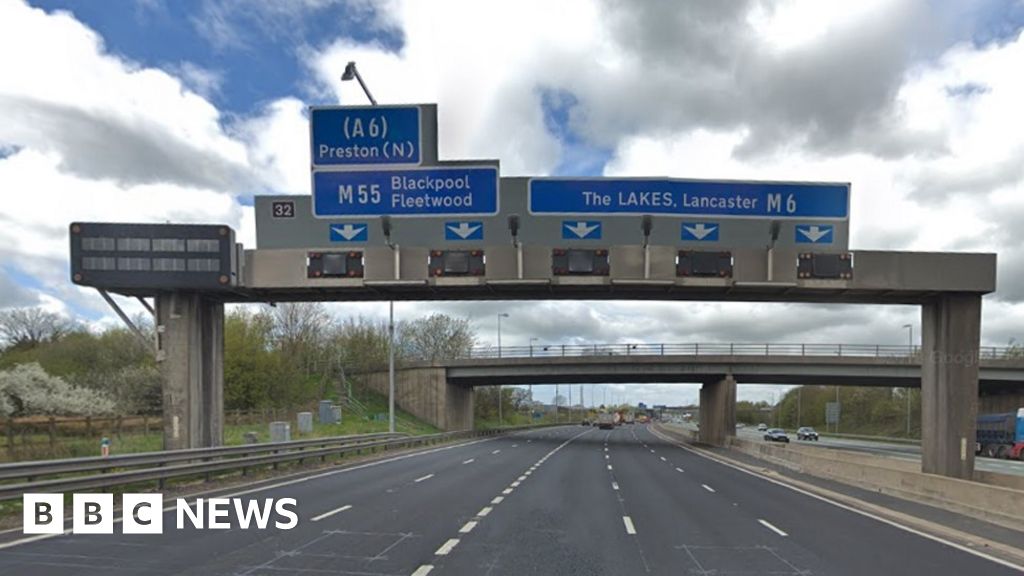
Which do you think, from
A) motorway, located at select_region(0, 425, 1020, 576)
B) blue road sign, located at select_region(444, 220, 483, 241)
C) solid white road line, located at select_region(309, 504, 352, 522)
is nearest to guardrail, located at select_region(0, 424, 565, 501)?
motorway, located at select_region(0, 425, 1020, 576)

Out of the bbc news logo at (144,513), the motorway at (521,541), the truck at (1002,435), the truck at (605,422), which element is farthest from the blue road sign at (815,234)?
the truck at (605,422)

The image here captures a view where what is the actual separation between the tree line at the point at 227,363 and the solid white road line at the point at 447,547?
14.0 metres

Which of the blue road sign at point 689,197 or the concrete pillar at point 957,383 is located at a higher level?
the blue road sign at point 689,197

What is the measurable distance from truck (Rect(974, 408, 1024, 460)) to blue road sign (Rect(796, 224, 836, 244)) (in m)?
37.1

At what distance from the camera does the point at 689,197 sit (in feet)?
61.7

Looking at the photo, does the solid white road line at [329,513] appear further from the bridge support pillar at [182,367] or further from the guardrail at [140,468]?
the bridge support pillar at [182,367]

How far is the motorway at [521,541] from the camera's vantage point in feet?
29.5

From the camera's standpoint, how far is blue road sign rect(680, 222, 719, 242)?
1948 centimetres

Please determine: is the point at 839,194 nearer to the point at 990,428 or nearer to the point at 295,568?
the point at 295,568

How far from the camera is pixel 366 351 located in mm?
84188

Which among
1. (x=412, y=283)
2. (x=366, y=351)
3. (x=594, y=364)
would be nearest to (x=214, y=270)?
(x=412, y=283)

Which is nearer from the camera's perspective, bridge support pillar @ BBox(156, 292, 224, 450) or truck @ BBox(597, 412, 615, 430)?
bridge support pillar @ BBox(156, 292, 224, 450)

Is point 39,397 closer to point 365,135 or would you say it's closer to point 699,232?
point 365,135

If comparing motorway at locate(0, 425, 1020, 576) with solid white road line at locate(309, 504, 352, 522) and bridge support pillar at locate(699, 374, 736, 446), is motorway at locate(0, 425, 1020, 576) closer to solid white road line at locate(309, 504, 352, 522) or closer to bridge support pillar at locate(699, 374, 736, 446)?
solid white road line at locate(309, 504, 352, 522)
